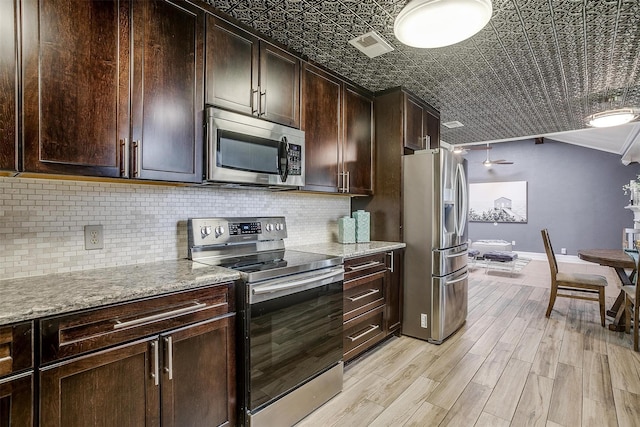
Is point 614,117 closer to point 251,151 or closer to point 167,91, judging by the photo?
point 251,151

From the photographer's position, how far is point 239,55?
2.01 meters

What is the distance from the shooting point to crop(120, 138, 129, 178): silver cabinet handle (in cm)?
152

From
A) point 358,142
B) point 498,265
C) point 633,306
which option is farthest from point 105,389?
point 498,265

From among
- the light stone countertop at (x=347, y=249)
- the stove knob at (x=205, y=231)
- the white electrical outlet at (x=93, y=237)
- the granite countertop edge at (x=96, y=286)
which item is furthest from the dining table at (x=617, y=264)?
the white electrical outlet at (x=93, y=237)

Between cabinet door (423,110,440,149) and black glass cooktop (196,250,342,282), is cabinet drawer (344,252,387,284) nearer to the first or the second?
black glass cooktop (196,250,342,282)

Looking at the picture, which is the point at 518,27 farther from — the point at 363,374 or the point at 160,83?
the point at 363,374

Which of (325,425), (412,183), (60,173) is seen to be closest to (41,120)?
(60,173)

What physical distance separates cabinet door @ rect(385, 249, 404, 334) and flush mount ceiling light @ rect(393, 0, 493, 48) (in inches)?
70.2

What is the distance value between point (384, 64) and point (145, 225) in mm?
2225

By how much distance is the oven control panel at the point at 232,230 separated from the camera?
199 cm

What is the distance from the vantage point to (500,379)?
91.1 inches

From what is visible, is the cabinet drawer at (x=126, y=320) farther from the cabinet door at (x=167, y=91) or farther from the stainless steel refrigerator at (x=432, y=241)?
the stainless steel refrigerator at (x=432, y=241)

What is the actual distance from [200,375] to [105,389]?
39cm

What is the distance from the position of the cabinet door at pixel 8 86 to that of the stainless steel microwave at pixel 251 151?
2.68 feet
